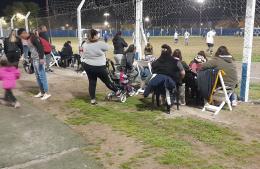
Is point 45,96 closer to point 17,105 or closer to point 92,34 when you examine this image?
point 17,105

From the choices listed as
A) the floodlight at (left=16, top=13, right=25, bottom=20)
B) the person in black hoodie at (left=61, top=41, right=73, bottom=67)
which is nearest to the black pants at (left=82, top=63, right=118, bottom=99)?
the person in black hoodie at (left=61, top=41, right=73, bottom=67)

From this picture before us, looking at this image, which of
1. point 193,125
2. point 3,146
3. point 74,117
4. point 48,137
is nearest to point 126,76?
point 74,117

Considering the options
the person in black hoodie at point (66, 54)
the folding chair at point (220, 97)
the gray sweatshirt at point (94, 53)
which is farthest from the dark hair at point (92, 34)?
the person in black hoodie at point (66, 54)

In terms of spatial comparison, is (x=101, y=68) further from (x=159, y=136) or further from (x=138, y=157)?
(x=138, y=157)

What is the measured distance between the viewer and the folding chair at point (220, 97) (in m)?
8.28

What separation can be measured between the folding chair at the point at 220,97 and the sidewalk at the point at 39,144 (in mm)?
3124

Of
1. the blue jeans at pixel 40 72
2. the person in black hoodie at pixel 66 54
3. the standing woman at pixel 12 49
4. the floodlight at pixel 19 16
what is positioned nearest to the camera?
the blue jeans at pixel 40 72

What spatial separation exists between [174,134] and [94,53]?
9.87ft

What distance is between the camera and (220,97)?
8.48 m

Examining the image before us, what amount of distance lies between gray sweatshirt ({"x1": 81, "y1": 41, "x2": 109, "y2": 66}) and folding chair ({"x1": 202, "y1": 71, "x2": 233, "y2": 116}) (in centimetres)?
256

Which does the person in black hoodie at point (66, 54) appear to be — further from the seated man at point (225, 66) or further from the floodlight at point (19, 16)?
the floodlight at point (19, 16)

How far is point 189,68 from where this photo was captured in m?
9.36

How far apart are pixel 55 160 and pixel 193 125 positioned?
9.29 ft

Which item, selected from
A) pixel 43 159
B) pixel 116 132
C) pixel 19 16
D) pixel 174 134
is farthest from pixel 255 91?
pixel 19 16
